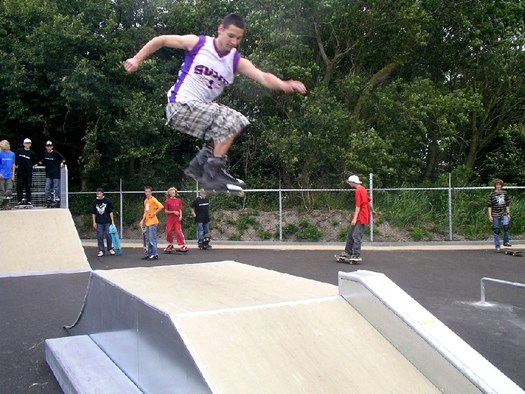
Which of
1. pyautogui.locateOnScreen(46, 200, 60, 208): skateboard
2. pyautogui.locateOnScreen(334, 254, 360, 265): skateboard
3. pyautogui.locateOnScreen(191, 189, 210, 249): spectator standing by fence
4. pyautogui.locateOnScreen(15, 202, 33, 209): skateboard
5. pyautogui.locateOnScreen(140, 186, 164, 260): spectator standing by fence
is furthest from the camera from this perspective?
pyautogui.locateOnScreen(191, 189, 210, 249): spectator standing by fence

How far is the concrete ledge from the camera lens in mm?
4203

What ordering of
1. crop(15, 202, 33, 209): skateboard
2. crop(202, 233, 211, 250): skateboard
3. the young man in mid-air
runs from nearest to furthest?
1. the young man in mid-air
2. crop(15, 202, 33, 209): skateboard
3. crop(202, 233, 211, 250): skateboard

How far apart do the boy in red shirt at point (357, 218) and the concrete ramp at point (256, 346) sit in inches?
247

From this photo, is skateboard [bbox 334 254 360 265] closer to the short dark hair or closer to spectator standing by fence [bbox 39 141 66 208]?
spectator standing by fence [bbox 39 141 66 208]

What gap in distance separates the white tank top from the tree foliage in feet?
33.4

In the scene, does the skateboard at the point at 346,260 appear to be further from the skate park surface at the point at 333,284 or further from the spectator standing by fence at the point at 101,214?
the spectator standing by fence at the point at 101,214

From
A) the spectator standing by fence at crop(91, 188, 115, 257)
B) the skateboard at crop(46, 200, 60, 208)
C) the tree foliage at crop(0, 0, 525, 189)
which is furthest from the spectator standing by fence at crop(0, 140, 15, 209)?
the tree foliage at crop(0, 0, 525, 189)

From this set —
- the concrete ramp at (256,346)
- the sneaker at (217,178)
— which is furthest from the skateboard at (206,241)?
A: the concrete ramp at (256,346)

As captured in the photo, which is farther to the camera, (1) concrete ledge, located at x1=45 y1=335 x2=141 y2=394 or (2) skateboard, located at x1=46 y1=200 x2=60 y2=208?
(2) skateboard, located at x1=46 y1=200 x2=60 y2=208

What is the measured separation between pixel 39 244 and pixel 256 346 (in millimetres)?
9059

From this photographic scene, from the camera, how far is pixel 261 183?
1873 cm

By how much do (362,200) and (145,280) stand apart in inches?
266

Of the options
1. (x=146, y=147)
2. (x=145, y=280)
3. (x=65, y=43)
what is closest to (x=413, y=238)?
(x=146, y=147)

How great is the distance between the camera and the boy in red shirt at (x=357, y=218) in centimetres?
1095
